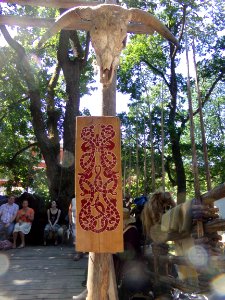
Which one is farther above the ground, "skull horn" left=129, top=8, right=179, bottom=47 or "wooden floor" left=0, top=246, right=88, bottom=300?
"skull horn" left=129, top=8, right=179, bottom=47

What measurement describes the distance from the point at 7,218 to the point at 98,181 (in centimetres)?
654

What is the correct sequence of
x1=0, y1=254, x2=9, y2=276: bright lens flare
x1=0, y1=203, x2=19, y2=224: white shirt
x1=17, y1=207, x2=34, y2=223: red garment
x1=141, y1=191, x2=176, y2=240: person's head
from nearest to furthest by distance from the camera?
x1=141, y1=191, x2=176, y2=240: person's head
x1=0, y1=254, x2=9, y2=276: bright lens flare
x1=0, y1=203, x2=19, y2=224: white shirt
x1=17, y1=207, x2=34, y2=223: red garment

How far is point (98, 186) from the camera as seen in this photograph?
3.78 meters

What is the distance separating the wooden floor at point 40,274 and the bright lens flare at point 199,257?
1.94m

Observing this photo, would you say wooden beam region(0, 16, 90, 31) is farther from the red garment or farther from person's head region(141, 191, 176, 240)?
the red garment

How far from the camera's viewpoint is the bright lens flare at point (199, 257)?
14.8 feet

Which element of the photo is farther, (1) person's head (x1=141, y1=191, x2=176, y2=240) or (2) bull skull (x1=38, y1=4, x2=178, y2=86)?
(1) person's head (x1=141, y1=191, x2=176, y2=240)

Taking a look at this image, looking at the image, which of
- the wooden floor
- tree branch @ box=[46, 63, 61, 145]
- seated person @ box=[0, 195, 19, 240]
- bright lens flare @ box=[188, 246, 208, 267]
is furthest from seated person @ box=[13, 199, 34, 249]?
bright lens flare @ box=[188, 246, 208, 267]

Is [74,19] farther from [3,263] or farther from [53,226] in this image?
[53,226]

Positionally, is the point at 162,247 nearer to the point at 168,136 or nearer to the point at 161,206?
the point at 161,206

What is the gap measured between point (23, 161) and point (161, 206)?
14.5 meters

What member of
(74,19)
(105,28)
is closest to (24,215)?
(74,19)

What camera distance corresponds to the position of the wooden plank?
3.71 meters

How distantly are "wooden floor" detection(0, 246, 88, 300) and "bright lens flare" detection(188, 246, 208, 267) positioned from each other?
1.94 meters
